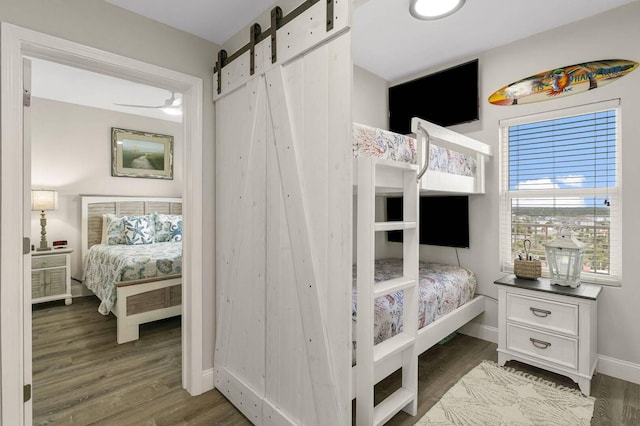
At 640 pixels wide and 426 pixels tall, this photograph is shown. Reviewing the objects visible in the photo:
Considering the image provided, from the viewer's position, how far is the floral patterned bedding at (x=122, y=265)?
313 centimetres

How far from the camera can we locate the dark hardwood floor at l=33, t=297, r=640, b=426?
6.31 ft

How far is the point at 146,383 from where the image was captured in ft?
7.52

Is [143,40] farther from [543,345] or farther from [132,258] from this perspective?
[543,345]

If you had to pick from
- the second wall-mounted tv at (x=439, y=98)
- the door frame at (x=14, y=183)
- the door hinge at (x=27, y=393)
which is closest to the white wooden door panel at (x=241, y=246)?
the door frame at (x=14, y=183)

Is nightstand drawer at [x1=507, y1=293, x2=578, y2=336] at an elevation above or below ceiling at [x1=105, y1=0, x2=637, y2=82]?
below

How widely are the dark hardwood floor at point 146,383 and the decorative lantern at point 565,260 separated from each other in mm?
733

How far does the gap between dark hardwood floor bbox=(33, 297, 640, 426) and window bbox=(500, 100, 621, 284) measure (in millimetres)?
872

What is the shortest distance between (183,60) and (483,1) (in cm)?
218

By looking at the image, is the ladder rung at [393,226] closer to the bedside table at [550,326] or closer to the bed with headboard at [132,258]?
the bedside table at [550,326]

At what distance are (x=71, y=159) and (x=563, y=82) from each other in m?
5.79

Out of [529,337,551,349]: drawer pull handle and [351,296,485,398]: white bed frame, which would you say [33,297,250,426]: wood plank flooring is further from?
[529,337,551,349]: drawer pull handle

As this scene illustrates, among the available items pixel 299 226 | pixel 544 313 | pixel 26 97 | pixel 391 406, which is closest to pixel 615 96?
pixel 544 313

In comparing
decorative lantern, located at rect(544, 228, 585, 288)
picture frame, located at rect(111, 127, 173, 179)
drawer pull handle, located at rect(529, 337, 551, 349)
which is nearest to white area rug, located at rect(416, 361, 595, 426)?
drawer pull handle, located at rect(529, 337, 551, 349)

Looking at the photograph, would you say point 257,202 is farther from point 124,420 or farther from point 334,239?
point 124,420
